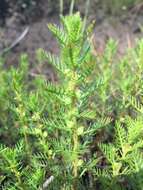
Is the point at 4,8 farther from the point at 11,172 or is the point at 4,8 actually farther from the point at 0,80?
the point at 11,172

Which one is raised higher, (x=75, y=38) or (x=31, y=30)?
(x=31, y=30)

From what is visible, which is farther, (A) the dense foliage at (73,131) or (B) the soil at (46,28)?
(B) the soil at (46,28)

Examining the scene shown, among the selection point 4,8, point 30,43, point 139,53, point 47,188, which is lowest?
point 47,188

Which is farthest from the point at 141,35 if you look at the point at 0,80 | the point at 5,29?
the point at 0,80

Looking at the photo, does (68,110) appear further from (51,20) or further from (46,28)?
(51,20)

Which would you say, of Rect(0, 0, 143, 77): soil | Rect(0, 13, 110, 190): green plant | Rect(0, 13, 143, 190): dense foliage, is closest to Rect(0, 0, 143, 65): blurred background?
Rect(0, 0, 143, 77): soil

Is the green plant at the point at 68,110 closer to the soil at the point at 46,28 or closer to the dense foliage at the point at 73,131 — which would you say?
the dense foliage at the point at 73,131

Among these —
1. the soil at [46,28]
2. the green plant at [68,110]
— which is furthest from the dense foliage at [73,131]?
the soil at [46,28]
